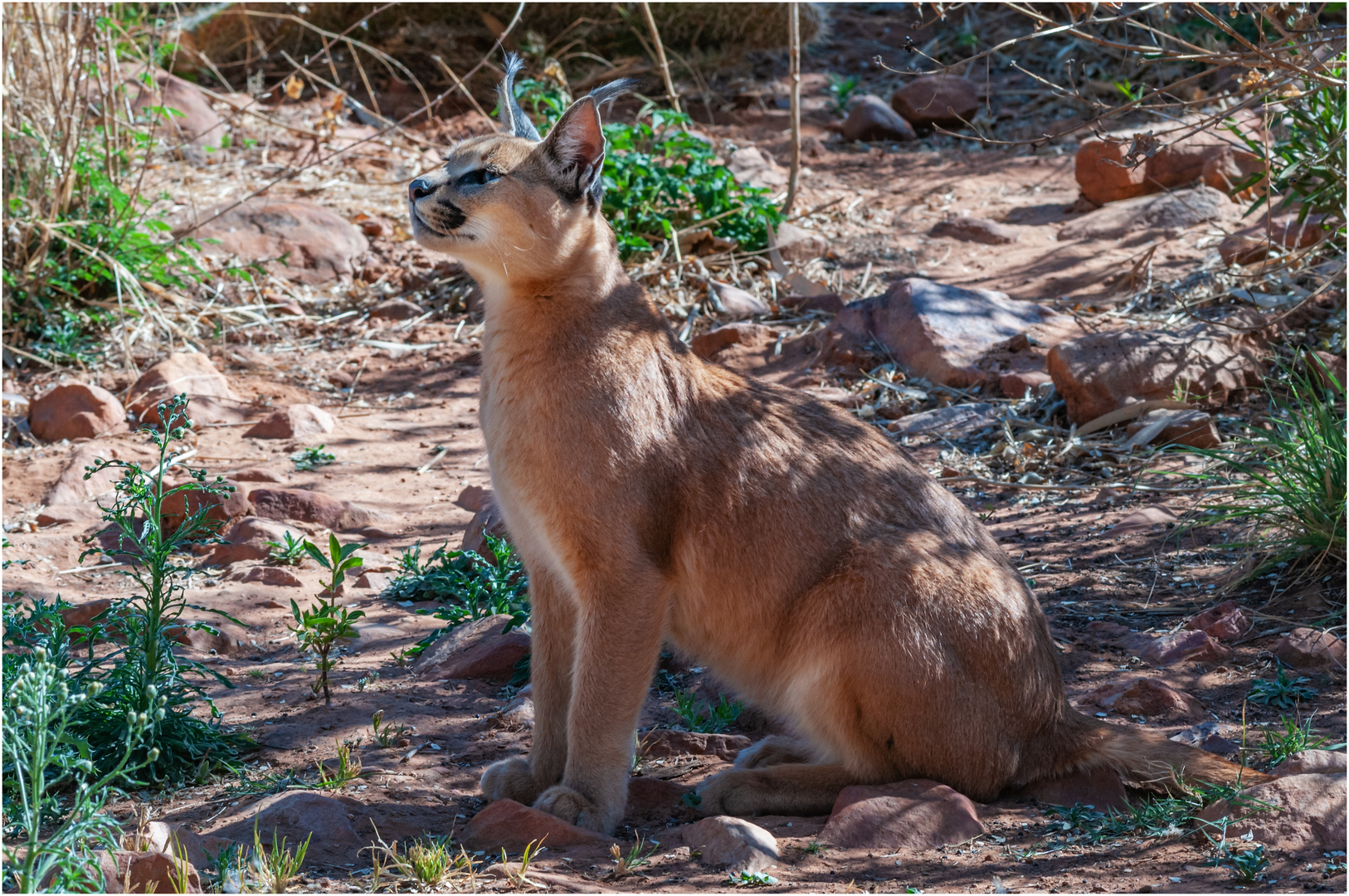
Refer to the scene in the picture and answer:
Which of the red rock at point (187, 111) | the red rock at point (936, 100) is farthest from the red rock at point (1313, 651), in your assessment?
the red rock at point (187, 111)

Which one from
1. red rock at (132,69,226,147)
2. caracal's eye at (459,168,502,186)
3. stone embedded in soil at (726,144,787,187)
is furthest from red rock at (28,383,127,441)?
stone embedded in soil at (726,144,787,187)

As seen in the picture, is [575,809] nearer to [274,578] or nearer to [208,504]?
[274,578]

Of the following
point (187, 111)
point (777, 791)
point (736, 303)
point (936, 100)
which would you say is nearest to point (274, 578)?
point (777, 791)

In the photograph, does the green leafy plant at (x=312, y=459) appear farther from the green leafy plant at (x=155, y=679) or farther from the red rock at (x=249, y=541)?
the green leafy plant at (x=155, y=679)

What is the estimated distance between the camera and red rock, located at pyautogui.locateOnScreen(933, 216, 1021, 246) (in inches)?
390

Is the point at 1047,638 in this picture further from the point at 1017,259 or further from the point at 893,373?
the point at 1017,259

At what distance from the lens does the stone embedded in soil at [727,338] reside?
8227 mm

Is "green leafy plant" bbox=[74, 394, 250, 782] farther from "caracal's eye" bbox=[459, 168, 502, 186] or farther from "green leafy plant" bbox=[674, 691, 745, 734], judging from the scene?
"green leafy plant" bbox=[674, 691, 745, 734]

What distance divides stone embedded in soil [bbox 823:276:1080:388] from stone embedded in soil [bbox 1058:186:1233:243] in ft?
5.71

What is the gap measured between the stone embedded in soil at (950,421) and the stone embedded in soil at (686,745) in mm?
3043

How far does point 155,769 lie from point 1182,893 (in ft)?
10.4

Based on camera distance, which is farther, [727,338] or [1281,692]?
[727,338]

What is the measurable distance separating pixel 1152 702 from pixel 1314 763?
0.83 metres

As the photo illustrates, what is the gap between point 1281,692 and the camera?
451 cm
